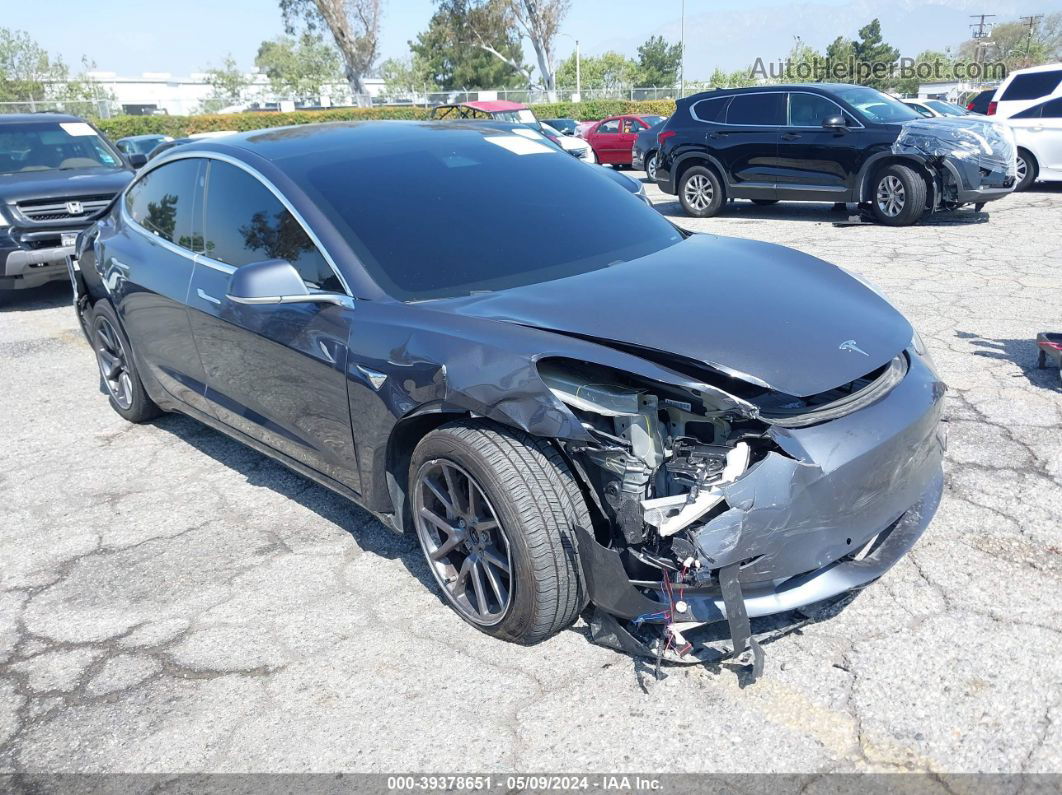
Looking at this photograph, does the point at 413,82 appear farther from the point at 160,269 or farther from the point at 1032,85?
the point at 160,269

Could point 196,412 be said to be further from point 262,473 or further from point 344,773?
point 344,773

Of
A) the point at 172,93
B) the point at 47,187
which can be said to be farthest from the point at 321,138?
the point at 172,93

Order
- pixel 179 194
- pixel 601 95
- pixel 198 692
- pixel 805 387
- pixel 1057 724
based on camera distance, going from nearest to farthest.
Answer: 1. pixel 1057 724
2. pixel 805 387
3. pixel 198 692
4. pixel 179 194
5. pixel 601 95

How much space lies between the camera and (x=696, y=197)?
12.5m

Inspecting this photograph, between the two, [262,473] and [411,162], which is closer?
[411,162]

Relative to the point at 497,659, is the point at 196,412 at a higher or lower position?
higher

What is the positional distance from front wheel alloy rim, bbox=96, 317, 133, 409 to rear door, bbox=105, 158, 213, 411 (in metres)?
0.33

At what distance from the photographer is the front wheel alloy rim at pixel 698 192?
1230cm

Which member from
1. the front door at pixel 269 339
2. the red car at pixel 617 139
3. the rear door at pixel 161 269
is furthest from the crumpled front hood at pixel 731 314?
the red car at pixel 617 139

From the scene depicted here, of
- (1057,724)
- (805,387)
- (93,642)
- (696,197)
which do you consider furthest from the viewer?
(696,197)

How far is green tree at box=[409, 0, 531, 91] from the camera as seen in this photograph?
60.2m

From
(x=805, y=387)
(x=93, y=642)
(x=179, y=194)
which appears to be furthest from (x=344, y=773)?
(x=179, y=194)

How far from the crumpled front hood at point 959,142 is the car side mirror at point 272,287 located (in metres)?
9.08

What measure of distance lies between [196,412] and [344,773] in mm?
2476
